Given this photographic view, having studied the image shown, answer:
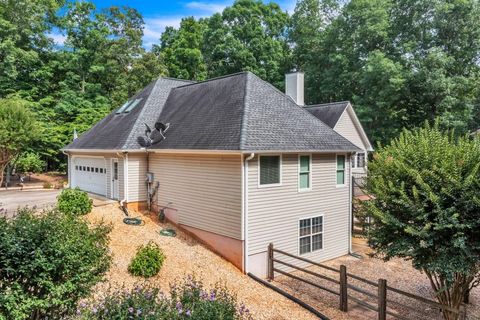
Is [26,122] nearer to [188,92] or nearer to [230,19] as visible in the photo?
[188,92]

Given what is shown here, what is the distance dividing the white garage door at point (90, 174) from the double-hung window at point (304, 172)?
9771 mm

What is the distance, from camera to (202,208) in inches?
481

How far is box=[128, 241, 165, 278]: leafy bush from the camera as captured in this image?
9.45 metres

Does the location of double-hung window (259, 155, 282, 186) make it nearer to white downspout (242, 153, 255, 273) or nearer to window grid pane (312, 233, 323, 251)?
white downspout (242, 153, 255, 273)

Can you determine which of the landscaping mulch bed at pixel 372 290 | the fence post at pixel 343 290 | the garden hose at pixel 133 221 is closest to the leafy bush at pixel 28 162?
the garden hose at pixel 133 221

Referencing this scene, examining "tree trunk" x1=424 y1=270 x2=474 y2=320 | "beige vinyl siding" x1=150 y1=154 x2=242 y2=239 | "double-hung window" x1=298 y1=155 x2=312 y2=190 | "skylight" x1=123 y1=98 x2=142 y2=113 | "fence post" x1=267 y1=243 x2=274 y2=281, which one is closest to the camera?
"tree trunk" x1=424 y1=270 x2=474 y2=320

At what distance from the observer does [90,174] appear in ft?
58.6

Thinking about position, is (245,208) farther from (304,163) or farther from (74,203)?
(74,203)

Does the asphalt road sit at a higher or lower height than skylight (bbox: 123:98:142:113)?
lower

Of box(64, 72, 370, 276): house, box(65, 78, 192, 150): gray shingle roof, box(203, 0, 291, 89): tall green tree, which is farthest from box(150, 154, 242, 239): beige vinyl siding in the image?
box(203, 0, 291, 89): tall green tree

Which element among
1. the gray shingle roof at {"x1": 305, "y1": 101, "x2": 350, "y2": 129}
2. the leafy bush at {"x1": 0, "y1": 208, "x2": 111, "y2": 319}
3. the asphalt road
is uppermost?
the gray shingle roof at {"x1": 305, "y1": 101, "x2": 350, "y2": 129}

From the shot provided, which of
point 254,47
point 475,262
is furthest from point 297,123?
point 254,47

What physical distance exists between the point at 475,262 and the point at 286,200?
6.20 meters

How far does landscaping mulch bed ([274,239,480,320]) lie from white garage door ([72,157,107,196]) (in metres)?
10.4
